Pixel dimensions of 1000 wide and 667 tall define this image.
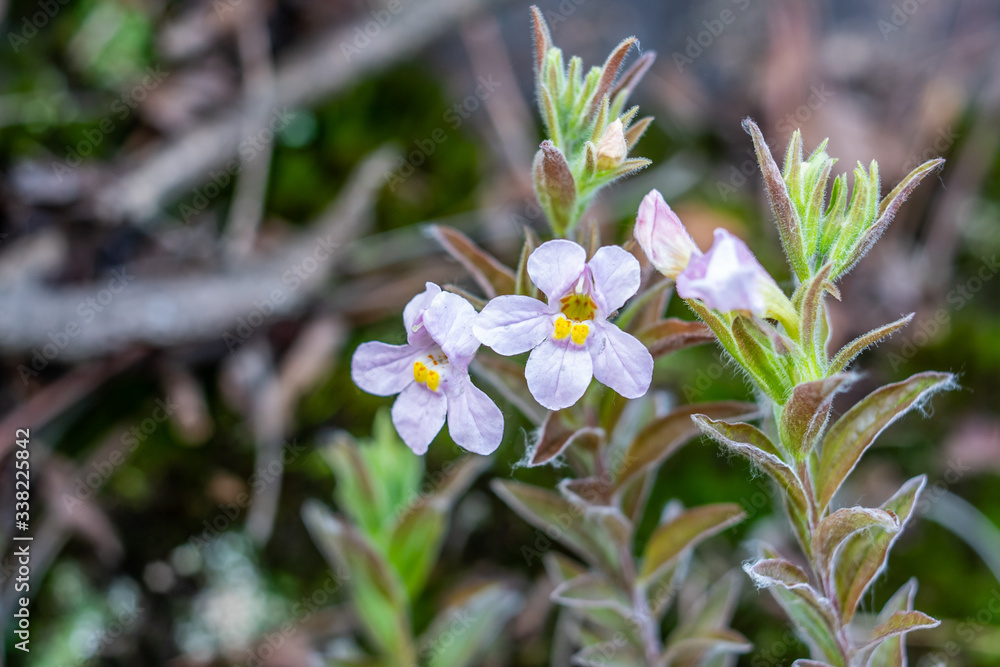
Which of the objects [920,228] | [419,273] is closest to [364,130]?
[419,273]

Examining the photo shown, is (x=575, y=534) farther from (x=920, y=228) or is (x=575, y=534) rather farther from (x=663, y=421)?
(x=920, y=228)

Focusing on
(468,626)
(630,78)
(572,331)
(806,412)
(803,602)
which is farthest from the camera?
(468,626)

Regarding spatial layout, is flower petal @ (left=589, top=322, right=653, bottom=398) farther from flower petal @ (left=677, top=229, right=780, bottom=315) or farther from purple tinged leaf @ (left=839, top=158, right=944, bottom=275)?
purple tinged leaf @ (left=839, top=158, right=944, bottom=275)

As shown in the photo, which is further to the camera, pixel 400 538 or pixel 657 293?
pixel 400 538

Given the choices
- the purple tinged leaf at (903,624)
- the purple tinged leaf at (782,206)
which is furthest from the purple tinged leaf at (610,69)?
the purple tinged leaf at (903,624)

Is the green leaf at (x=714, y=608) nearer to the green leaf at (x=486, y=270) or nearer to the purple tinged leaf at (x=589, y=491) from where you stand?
the purple tinged leaf at (x=589, y=491)

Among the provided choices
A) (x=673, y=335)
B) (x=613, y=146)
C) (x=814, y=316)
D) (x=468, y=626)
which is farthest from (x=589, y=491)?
(x=468, y=626)

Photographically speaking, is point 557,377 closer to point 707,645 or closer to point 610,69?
point 610,69

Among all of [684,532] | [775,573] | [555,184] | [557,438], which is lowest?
[684,532]

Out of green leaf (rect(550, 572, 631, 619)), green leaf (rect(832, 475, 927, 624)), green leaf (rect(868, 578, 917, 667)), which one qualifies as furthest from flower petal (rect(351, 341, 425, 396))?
green leaf (rect(868, 578, 917, 667))
